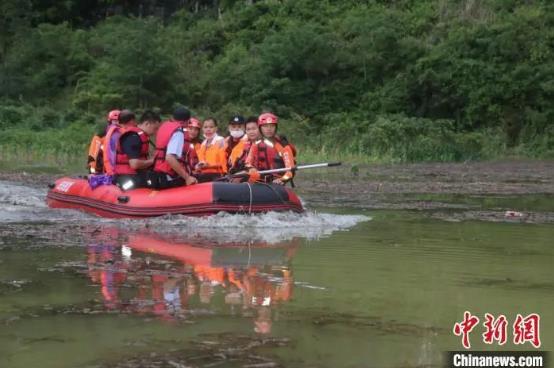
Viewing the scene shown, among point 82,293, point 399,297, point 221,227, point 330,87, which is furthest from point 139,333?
point 330,87

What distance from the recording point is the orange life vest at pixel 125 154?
10.8 m

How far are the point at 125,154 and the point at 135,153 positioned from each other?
16cm

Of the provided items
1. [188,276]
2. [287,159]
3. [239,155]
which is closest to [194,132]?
[239,155]

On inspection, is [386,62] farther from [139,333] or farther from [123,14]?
[139,333]

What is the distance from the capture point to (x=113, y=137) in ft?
37.1

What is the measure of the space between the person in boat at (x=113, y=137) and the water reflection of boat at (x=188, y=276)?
6.77 feet

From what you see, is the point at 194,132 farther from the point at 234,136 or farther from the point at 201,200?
the point at 201,200

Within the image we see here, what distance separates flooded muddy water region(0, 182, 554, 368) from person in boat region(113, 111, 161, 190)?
0.63m

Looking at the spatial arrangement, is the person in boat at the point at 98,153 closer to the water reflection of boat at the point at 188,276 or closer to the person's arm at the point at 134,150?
the person's arm at the point at 134,150

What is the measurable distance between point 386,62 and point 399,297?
24.1 metres

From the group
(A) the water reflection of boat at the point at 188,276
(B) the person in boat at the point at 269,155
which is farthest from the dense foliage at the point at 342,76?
(A) the water reflection of boat at the point at 188,276

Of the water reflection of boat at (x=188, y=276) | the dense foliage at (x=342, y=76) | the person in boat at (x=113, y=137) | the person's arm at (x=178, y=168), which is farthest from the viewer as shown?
the dense foliage at (x=342, y=76)

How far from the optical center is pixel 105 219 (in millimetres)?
10695

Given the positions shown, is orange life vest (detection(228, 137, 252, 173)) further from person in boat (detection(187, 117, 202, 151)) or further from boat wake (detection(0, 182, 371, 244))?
boat wake (detection(0, 182, 371, 244))
